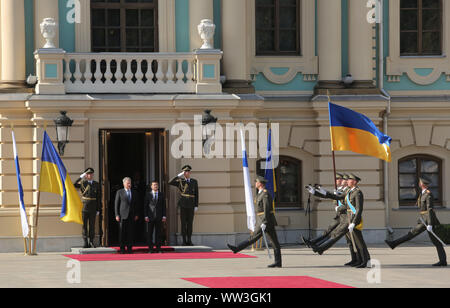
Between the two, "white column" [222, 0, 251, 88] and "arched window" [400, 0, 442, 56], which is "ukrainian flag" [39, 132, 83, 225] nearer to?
"white column" [222, 0, 251, 88]

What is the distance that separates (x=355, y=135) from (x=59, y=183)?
6770 mm

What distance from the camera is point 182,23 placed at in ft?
92.2

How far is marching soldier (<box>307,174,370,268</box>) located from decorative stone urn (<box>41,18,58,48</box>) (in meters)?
7.78

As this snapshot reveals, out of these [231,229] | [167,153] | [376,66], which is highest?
[376,66]

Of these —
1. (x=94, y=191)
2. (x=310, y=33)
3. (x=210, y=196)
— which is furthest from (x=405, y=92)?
(x=94, y=191)

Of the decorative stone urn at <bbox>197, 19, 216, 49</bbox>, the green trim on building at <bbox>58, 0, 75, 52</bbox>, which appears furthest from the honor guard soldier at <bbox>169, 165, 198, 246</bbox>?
the green trim on building at <bbox>58, 0, 75, 52</bbox>

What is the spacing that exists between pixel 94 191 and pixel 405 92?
843cm

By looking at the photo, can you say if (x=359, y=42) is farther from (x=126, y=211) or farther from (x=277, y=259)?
(x=277, y=259)

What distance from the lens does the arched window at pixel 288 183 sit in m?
29.4

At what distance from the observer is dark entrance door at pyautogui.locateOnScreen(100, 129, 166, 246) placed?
27.1 m

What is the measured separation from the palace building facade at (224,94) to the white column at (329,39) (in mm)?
35

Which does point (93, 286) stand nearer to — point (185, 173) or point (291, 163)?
point (185, 173)

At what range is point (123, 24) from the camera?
92.5 ft

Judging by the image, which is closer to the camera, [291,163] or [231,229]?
[231,229]
